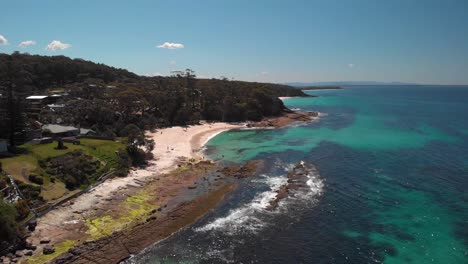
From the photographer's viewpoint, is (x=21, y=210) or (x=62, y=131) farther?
(x=62, y=131)

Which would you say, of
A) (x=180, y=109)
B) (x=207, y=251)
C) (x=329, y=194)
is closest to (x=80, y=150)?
(x=207, y=251)

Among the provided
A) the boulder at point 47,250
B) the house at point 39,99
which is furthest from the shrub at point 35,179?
the house at point 39,99

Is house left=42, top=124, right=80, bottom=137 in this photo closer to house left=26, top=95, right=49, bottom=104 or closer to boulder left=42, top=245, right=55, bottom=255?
house left=26, top=95, right=49, bottom=104

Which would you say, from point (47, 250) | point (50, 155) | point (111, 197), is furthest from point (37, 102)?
point (47, 250)

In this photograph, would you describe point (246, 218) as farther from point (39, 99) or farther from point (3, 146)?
point (39, 99)

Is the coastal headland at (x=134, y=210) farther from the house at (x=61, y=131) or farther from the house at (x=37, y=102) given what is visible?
the house at (x=37, y=102)

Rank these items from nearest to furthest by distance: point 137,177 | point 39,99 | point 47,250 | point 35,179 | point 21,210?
point 47,250
point 21,210
point 35,179
point 137,177
point 39,99
